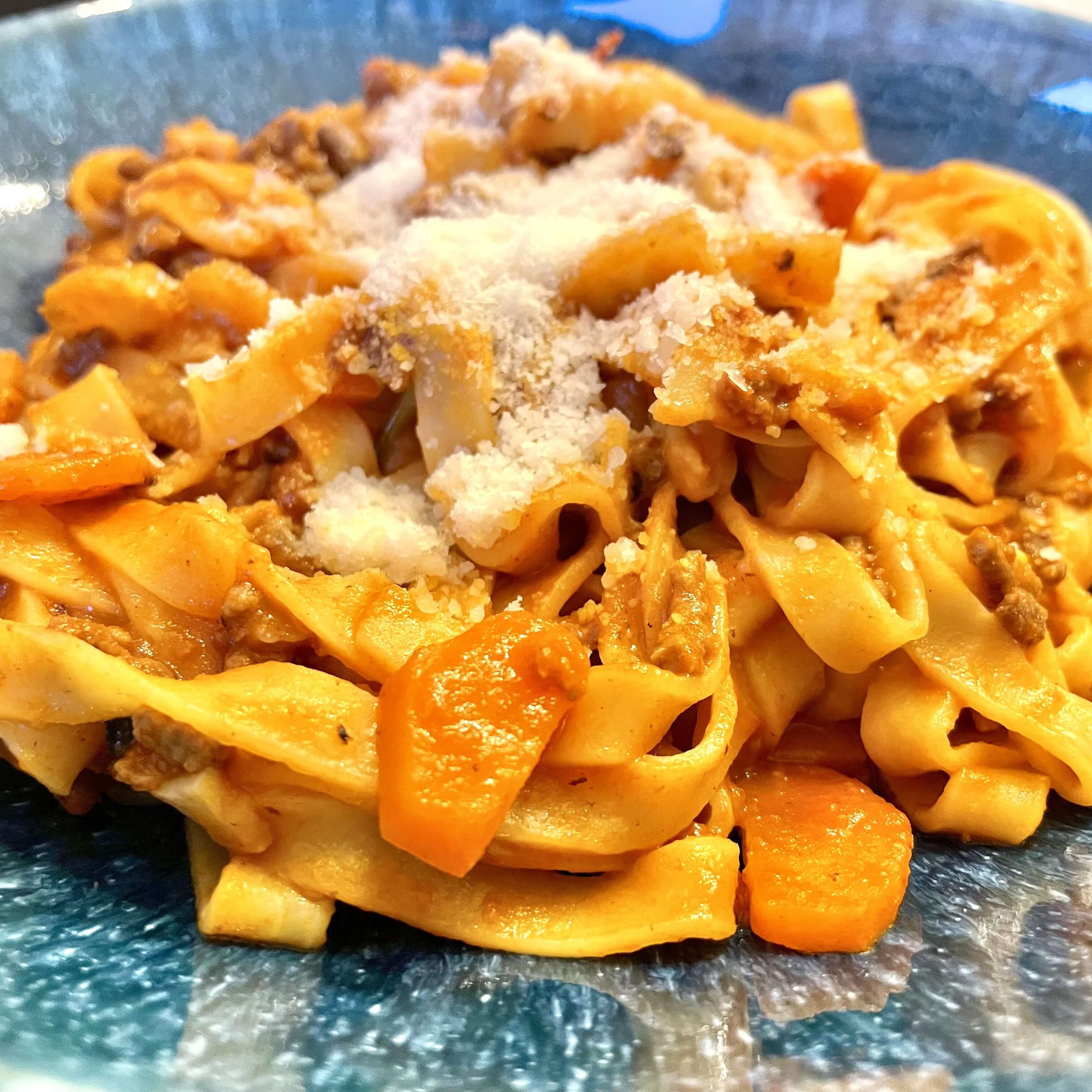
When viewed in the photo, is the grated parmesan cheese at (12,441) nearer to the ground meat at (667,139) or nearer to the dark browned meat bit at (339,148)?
the dark browned meat bit at (339,148)

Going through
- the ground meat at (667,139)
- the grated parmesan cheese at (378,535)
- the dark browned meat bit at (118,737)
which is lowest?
the dark browned meat bit at (118,737)

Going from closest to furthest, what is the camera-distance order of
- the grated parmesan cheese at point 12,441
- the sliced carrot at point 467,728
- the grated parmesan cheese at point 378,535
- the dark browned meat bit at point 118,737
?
1. the sliced carrot at point 467,728
2. the dark browned meat bit at point 118,737
3. the grated parmesan cheese at point 378,535
4. the grated parmesan cheese at point 12,441

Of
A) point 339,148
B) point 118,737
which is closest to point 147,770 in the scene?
point 118,737

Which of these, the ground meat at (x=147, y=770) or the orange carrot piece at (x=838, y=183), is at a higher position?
the orange carrot piece at (x=838, y=183)

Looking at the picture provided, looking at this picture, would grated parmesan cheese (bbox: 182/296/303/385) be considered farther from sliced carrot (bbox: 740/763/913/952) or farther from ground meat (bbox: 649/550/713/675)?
sliced carrot (bbox: 740/763/913/952)

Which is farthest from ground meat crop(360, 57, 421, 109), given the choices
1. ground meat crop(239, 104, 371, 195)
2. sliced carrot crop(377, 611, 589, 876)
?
sliced carrot crop(377, 611, 589, 876)

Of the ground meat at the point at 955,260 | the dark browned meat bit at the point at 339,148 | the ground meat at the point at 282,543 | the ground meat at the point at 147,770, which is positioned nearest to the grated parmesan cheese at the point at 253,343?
the ground meat at the point at 282,543

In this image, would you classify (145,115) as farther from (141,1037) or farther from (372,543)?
(141,1037)

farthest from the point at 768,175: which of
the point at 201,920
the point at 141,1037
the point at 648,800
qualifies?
the point at 141,1037
